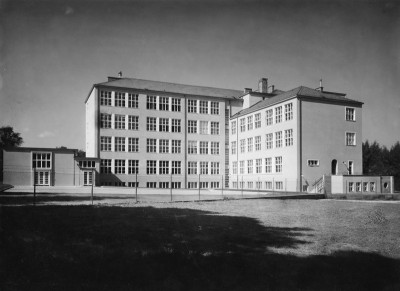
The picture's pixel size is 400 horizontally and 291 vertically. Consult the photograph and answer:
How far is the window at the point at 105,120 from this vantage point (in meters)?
43.0

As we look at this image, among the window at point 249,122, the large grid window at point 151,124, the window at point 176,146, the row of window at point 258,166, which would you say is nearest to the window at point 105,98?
the large grid window at point 151,124

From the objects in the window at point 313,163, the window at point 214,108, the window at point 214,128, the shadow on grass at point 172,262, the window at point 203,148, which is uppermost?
the window at point 214,108

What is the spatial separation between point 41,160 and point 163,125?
51.4 feet

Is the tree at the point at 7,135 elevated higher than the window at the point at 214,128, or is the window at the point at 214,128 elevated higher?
the window at the point at 214,128

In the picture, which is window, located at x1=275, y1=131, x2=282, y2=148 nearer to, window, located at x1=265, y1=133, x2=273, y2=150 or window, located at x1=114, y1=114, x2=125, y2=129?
window, located at x1=265, y1=133, x2=273, y2=150

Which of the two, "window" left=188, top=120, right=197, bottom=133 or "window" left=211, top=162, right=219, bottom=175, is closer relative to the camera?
"window" left=188, top=120, right=197, bottom=133

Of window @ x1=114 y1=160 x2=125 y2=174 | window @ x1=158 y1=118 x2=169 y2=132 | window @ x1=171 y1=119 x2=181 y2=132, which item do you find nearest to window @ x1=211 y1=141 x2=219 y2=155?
window @ x1=171 y1=119 x2=181 y2=132

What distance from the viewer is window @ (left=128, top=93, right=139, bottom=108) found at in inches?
1761

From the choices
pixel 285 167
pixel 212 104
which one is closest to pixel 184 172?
pixel 212 104

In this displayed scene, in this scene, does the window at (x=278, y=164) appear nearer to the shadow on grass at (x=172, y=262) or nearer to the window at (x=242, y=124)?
the window at (x=242, y=124)

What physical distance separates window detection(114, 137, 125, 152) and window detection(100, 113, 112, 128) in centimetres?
207

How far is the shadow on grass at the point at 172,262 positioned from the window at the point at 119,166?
33444mm

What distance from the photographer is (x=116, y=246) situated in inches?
297

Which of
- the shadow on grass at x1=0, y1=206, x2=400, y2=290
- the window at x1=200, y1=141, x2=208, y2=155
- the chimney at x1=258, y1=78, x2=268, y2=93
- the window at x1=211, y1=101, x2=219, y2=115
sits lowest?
the shadow on grass at x1=0, y1=206, x2=400, y2=290
